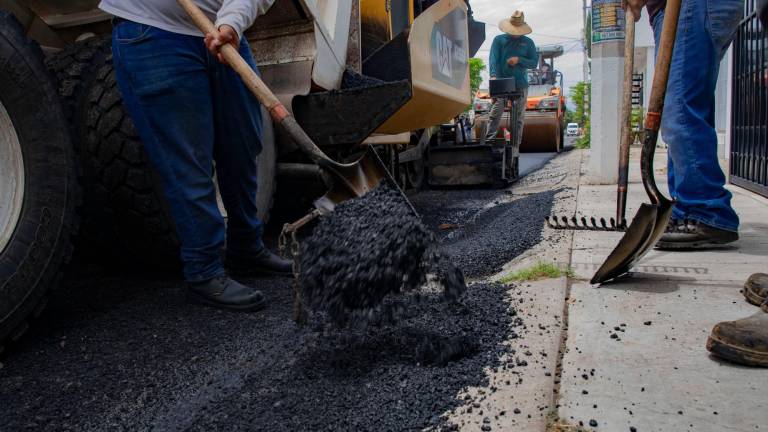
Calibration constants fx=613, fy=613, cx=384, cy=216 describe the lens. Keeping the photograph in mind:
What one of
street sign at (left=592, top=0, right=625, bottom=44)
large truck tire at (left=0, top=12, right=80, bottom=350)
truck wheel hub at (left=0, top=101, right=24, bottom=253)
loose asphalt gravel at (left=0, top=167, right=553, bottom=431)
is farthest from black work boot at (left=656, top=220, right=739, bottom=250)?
street sign at (left=592, top=0, right=625, bottom=44)

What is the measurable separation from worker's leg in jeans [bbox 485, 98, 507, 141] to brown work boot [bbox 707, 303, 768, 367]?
22.0 feet

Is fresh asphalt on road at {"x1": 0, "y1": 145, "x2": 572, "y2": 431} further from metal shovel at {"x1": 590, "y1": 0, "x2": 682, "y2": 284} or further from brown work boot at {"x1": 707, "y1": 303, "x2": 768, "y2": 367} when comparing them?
brown work boot at {"x1": 707, "y1": 303, "x2": 768, "y2": 367}

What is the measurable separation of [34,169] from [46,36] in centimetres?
128

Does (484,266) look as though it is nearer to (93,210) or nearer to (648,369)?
(648,369)

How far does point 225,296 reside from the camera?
2.49 m

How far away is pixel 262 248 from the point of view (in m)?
2.98

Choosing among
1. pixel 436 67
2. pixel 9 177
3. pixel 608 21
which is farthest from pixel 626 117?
pixel 608 21

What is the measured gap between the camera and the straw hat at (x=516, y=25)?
8.96 metres

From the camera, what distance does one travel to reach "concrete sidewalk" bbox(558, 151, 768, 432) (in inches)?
53.4

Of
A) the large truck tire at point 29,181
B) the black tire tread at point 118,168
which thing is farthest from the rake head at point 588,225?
the large truck tire at point 29,181

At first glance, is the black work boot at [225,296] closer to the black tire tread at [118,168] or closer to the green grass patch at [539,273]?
the black tire tread at [118,168]

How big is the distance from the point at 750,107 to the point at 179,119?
4.55m

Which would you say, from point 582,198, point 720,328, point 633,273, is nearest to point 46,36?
point 633,273

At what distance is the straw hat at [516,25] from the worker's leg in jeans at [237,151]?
278 inches
